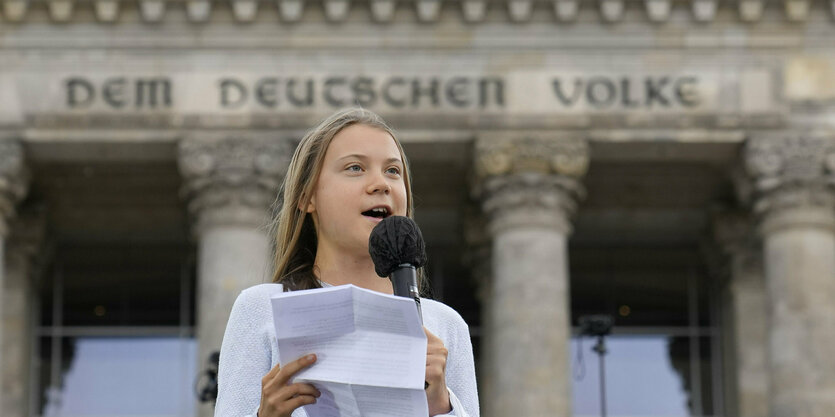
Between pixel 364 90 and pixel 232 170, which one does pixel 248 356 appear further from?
pixel 364 90

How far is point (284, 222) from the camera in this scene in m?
5.07

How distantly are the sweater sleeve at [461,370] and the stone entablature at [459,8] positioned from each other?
20204mm

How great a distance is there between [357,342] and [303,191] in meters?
0.79

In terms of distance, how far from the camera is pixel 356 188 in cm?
488

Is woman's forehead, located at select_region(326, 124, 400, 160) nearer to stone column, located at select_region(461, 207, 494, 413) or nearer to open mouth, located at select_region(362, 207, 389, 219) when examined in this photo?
open mouth, located at select_region(362, 207, 389, 219)

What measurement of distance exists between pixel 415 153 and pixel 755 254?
5.99 m

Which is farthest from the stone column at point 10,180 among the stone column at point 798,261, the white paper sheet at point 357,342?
the white paper sheet at point 357,342

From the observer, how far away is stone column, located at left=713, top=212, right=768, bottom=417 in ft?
90.0

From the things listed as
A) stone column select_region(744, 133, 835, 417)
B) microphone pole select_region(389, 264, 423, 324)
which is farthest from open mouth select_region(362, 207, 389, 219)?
stone column select_region(744, 133, 835, 417)

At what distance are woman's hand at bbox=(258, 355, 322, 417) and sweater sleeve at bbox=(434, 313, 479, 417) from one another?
1.95ft

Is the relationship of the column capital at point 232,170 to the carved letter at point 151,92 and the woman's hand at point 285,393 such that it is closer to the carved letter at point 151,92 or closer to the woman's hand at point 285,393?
the carved letter at point 151,92

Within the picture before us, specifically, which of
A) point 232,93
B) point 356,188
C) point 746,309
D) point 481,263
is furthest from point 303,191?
point 746,309

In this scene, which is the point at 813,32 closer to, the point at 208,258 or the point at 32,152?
the point at 208,258

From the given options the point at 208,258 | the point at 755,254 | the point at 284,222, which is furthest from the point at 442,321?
the point at 755,254
